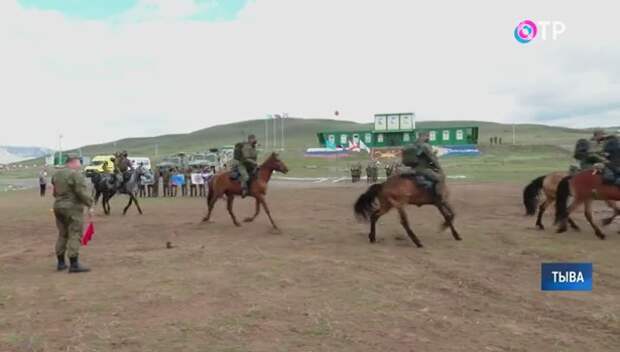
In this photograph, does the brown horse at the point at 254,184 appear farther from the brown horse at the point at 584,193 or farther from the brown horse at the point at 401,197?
the brown horse at the point at 584,193

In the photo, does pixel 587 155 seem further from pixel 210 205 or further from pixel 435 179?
pixel 210 205

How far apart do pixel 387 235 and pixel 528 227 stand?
3817 millimetres

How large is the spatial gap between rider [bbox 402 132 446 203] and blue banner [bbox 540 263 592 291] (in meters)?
3.89

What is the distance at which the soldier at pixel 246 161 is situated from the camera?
16.0 metres

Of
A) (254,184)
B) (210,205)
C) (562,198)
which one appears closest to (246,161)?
(254,184)

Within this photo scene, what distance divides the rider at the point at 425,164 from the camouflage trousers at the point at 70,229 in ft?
22.3

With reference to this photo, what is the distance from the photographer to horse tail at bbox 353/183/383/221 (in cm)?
1310

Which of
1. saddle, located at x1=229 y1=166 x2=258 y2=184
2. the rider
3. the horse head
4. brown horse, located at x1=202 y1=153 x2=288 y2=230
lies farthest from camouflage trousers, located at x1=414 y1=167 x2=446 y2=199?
saddle, located at x1=229 y1=166 x2=258 y2=184

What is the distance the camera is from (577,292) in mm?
7922

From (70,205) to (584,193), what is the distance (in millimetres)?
10850

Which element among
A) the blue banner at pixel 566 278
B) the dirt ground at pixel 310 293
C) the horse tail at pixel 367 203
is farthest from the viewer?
the horse tail at pixel 367 203

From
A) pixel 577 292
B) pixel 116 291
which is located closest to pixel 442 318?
pixel 577 292

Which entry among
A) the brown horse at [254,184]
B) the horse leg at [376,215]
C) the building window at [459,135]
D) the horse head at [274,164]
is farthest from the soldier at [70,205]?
the building window at [459,135]

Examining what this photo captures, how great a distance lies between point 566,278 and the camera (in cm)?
847
